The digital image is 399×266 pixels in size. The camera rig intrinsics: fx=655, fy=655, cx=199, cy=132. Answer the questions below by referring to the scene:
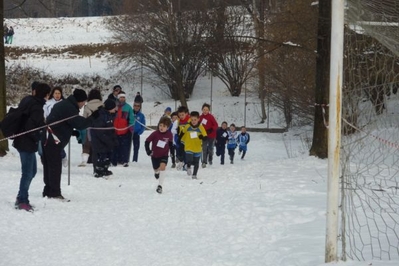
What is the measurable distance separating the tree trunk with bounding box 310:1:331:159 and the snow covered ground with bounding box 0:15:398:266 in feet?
3.50

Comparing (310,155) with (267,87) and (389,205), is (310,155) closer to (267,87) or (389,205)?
(389,205)

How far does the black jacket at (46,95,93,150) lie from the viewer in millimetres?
10922

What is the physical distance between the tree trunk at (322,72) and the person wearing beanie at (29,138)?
813 cm

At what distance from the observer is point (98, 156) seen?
1452cm

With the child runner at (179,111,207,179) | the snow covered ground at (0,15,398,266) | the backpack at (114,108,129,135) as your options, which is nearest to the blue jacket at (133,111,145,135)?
the backpack at (114,108,129,135)

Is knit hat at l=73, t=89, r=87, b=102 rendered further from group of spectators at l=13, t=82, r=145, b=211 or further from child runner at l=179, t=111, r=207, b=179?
child runner at l=179, t=111, r=207, b=179

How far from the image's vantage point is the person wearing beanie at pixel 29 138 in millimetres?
9820

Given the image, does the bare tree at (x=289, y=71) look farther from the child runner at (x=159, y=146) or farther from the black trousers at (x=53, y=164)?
the black trousers at (x=53, y=164)

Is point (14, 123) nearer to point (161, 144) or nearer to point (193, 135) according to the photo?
point (161, 144)

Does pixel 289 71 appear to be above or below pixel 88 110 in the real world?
above

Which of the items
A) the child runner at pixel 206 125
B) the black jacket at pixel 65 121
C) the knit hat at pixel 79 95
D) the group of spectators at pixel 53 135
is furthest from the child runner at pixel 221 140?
the black jacket at pixel 65 121

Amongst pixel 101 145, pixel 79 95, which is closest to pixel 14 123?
pixel 79 95

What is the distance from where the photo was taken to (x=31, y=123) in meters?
9.81

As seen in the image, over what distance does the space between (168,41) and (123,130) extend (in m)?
29.2
